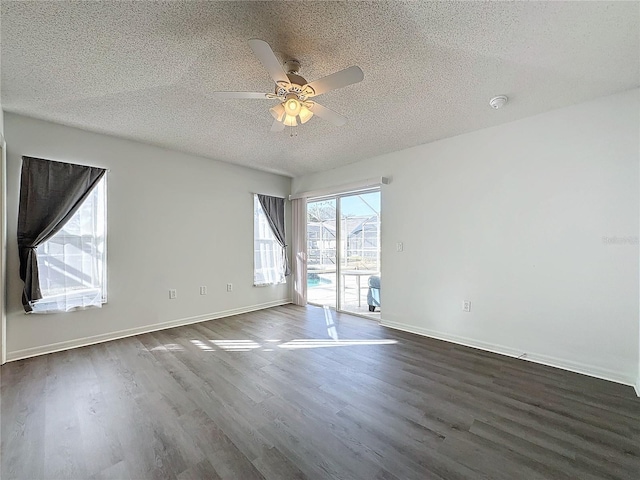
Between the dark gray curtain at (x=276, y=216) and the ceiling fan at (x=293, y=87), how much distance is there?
2.89m

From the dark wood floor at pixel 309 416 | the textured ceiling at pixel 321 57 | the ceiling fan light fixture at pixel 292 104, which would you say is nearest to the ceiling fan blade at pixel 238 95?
the ceiling fan light fixture at pixel 292 104

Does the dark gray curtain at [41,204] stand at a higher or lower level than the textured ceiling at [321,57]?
lower

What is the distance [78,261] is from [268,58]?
3258 mm

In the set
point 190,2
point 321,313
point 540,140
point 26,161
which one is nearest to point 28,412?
point 26,161

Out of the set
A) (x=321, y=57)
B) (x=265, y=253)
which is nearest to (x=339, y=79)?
(x=321, y=57)

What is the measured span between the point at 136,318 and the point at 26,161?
2.12 metres

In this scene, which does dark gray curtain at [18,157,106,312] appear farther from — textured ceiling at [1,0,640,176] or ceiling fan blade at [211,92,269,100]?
ceiling fan blade at [211,92,269,100]

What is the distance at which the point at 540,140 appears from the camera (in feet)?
9.17

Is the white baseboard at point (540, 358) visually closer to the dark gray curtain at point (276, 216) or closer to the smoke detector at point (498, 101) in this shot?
the smoke detector at point (498, 101)

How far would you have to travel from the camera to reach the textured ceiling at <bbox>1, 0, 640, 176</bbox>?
1564 millimetres

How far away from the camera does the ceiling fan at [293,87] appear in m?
1.63

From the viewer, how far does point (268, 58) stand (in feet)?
5.23

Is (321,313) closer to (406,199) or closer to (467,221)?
(406,199)

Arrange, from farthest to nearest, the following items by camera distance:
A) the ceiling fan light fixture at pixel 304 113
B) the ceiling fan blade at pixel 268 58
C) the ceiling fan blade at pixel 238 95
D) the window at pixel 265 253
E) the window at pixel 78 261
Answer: the window at pixel 265 253 < the window at pixel 78 261 < the ceiling fan light fixture at pixel 304 113 < the ceiling fan blade at pixel 238 95 < the ceiling fan blade at pixel 268 58
